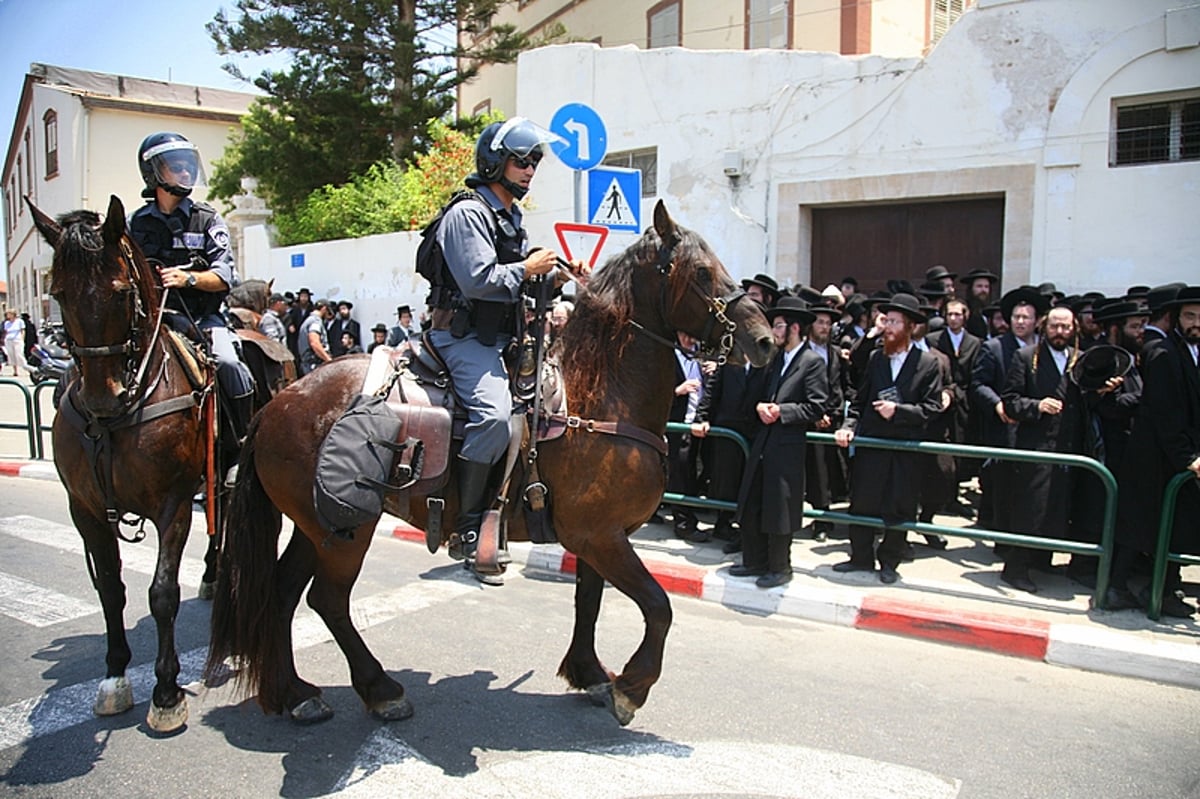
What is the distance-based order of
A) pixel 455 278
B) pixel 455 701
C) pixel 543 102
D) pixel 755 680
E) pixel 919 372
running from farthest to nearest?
1. pixel 543 102
2. pixel 919 372
3. pixel 755 680
4. pixel 455 701
5. pixel 455 278

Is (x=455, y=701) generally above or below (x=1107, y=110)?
below

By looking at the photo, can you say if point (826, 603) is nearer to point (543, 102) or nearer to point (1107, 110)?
point (1107, 110)

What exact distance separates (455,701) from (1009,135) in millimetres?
10378

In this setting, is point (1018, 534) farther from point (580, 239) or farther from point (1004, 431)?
point (580, 239)

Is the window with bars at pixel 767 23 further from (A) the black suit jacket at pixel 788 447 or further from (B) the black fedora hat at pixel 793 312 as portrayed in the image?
(A) the black suit jacket at pixel 788 447

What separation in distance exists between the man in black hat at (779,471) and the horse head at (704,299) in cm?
256

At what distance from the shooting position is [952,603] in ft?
20.4

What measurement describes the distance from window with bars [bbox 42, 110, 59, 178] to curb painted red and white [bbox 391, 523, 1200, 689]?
35.2 metres

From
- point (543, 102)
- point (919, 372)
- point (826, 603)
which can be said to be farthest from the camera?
point (543, 102)

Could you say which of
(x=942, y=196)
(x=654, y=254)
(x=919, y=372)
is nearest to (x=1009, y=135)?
(x=942, y=196)

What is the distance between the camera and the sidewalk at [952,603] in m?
5.35

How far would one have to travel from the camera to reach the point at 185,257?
507 cm

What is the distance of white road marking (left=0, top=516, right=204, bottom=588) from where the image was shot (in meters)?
6.96

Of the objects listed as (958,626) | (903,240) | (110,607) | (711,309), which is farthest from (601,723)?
(903,240)
